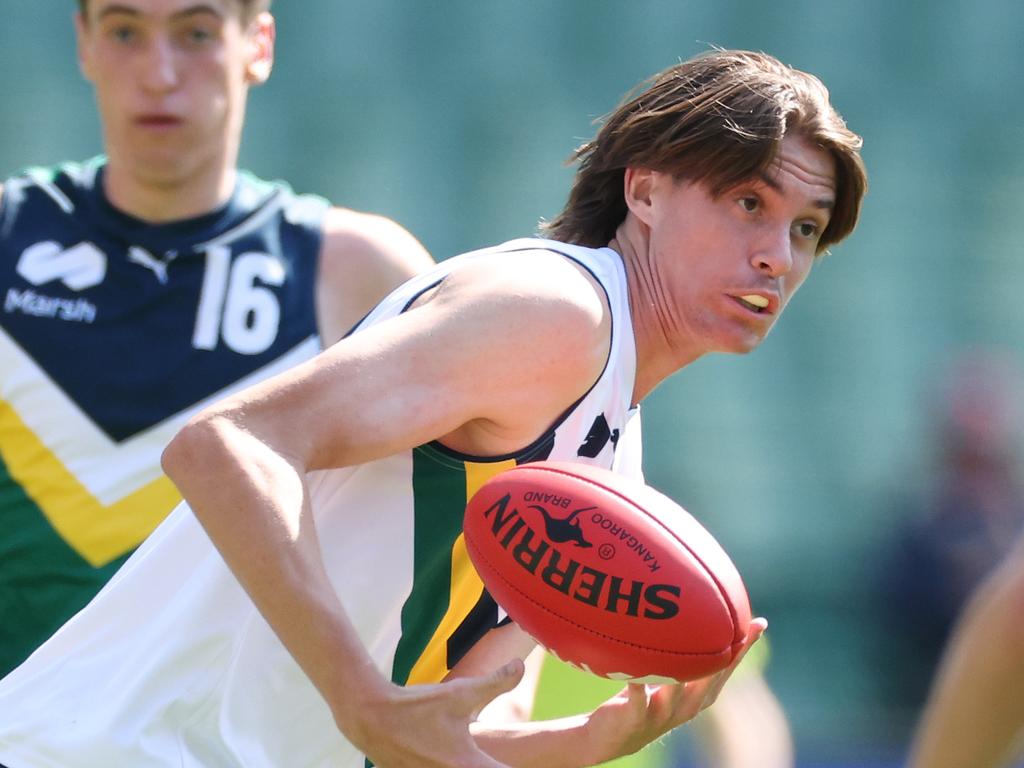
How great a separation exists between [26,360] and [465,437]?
1594 millimetres

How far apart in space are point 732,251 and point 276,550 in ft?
3.02

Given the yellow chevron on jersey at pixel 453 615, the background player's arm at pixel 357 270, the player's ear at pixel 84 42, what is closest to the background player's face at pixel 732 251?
the yellow chevron on jersey at pixel 453 615

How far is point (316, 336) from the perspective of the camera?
3.68 m

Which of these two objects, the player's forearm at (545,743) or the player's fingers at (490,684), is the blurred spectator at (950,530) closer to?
the player's forearm at (545,743)

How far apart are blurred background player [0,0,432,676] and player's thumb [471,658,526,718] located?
1663 mm

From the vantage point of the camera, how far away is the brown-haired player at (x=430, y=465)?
2105 millimetres

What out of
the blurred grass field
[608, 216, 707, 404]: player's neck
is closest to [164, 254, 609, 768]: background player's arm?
[608, 216, 707, 404]: player's neck

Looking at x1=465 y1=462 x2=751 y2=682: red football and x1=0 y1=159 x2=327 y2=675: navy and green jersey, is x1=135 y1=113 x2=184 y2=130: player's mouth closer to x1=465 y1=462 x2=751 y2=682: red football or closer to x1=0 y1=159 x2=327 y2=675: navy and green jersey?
x1=0 y1=159 x2=327 y2=675: navy and green jersey

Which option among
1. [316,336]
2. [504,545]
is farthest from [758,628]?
[316,336]

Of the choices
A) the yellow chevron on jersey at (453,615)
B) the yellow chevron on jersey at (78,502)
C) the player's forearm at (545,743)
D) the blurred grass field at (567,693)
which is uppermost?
the yellow chevron on jersey at (453,615)

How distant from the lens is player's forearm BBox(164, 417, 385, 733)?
2.08 meters

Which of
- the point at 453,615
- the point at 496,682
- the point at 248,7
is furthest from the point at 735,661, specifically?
the point at 248,7

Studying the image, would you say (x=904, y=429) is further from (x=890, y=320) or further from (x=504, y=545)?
(x=504, y=545)

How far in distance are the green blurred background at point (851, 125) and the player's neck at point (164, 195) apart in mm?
3539
